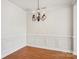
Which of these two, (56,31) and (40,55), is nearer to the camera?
(40,55)

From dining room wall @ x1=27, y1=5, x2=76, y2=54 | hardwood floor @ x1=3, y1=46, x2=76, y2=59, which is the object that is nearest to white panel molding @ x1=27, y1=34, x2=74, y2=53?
dining room wall @ x1=27, y1=5, x2=76, y2=54

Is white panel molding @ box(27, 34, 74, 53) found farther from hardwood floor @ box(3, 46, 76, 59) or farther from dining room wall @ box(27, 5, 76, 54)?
hardwood floor @ box(3, 46, 76, 59)

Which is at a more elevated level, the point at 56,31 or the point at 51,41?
the point at 56,31

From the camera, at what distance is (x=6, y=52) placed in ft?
12.7

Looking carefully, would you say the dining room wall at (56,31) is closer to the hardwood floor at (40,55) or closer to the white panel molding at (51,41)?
the white panel molding at (51,41)

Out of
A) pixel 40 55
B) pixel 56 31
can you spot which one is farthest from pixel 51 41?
pixel 40 55

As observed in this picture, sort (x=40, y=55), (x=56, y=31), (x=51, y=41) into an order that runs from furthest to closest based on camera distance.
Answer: (x=51, y=41) → (x=56, y=31) → (x=40, y=55)

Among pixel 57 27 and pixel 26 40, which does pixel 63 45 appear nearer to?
pixel 57 27

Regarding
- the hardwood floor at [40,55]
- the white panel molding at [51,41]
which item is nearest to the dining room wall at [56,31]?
the white panel molding at [51,41]

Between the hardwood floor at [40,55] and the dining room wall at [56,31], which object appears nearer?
the hardwood floor at [40,55]

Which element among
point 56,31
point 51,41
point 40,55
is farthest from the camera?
point 51,41

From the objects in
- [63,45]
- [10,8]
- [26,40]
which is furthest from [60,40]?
[10,8]

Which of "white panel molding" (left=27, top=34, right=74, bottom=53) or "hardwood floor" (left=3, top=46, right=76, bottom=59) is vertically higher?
"white panel molding" (left=27, top=34, right=74, bottom=53)

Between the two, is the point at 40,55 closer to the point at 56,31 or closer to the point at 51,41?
the point at 51,41
